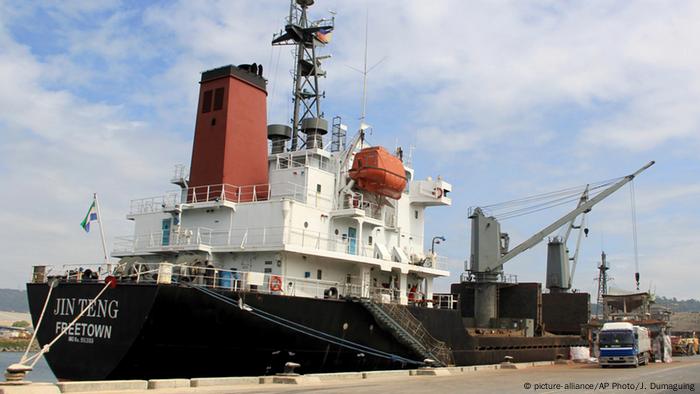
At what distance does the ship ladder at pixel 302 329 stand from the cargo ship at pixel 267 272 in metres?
0.04

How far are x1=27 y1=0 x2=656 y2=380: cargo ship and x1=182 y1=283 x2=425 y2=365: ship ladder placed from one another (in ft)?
0.14

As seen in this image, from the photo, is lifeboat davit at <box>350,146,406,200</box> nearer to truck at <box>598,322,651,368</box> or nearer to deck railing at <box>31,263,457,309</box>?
deck railing at <box>31,263,457,309</box>

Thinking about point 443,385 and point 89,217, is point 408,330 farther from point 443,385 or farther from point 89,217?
point 89,217

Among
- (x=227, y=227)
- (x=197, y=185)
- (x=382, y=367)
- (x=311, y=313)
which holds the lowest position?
(x=382, y=367)

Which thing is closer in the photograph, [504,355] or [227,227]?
[227,227]

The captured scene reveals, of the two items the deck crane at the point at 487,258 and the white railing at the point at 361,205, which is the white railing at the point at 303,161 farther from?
the deck crane at the point at 487,258

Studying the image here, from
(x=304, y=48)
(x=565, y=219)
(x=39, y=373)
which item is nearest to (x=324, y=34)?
(x=304, y=48)

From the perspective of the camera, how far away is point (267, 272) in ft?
71.8

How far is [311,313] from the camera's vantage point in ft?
67.5

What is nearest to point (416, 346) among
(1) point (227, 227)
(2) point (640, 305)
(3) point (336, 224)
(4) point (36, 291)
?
(3) point (336, 224)

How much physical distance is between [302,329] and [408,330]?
521 centimetres

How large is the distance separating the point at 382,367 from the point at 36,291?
38.8 feet

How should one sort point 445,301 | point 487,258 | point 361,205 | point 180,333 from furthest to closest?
point 487,258
point 445,301
point 361,205
point 180,333

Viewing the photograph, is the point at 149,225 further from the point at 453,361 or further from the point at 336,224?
the point at 453,361
